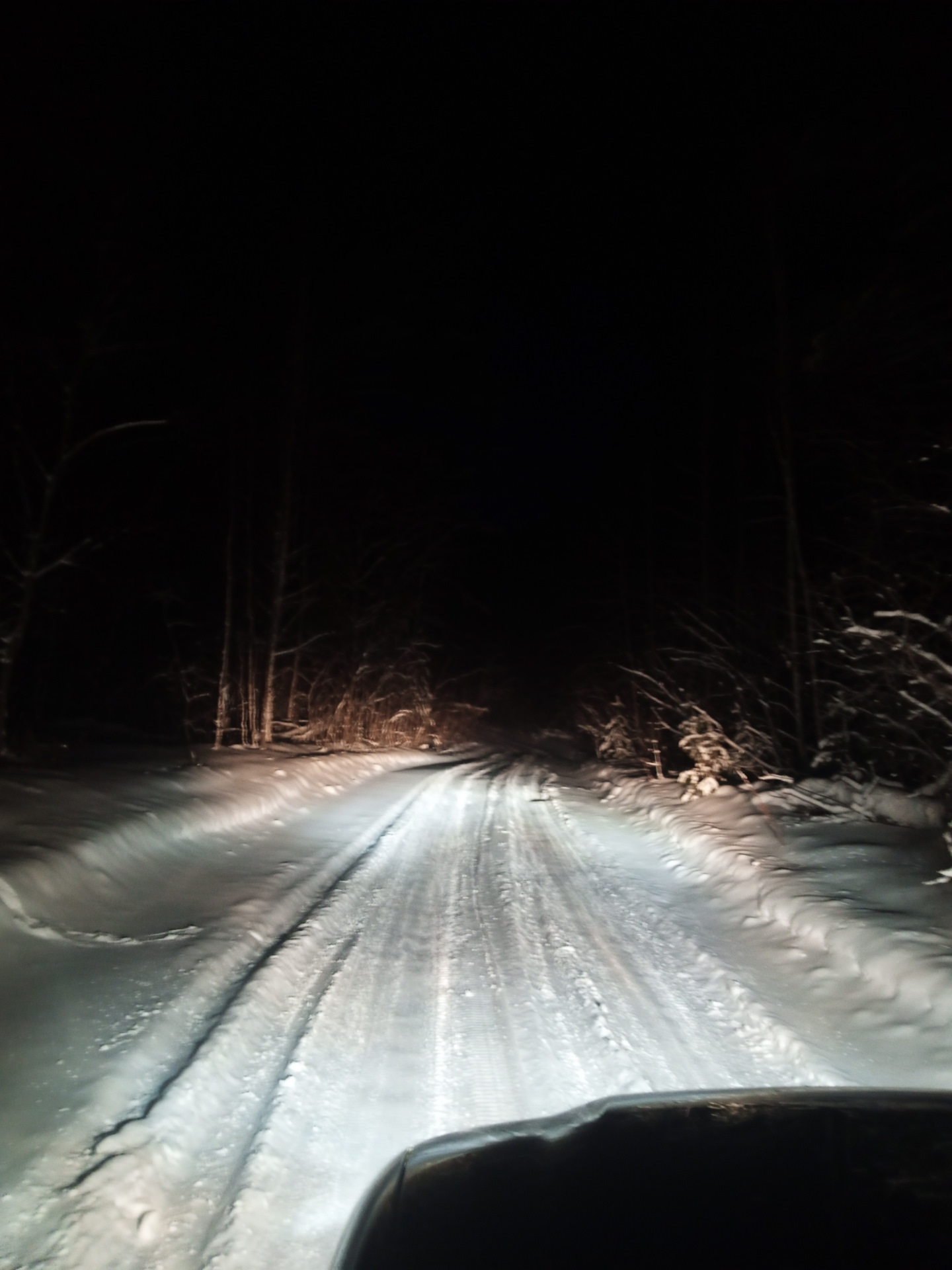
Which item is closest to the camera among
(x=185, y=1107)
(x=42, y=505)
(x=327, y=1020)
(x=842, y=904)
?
(x=185, y=1107)

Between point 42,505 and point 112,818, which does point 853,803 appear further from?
point 42,505

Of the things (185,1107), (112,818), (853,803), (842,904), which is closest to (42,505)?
(112,818)

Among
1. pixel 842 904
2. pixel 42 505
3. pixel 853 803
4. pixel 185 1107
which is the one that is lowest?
pixel 185 1107

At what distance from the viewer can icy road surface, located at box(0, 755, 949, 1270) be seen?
318 cm

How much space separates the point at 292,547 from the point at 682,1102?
1894 cm

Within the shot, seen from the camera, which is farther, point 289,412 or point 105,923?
point 289,412

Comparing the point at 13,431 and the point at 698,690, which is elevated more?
the point at 13,431

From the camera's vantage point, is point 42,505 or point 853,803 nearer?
point 853,803

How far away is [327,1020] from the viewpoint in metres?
4.70

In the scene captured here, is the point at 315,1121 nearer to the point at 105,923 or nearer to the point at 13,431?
the point at 105,923

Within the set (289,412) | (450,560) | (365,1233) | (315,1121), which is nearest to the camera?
(365,1233)

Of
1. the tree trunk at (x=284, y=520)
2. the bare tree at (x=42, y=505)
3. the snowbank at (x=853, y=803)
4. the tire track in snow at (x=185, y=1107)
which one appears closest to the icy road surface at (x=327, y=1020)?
the tire track in snow at (x=185, y=1107)

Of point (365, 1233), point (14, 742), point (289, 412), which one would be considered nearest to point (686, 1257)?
point (365, 1233)

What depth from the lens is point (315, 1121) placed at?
367 centimetres
